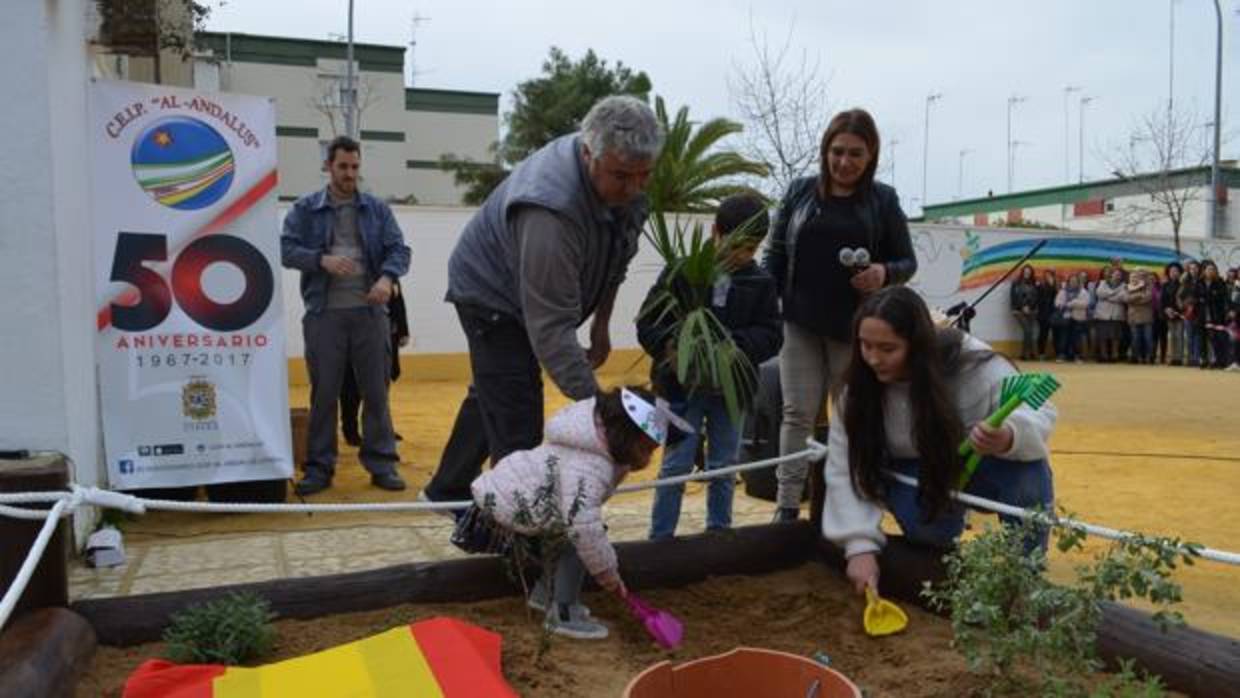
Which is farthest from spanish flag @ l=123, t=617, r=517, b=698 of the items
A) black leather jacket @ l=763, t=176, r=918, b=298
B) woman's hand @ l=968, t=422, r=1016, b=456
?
black leather jacket @ l=763, t=176, r=918, b=298

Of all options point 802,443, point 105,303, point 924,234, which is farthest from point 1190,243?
point 105,303

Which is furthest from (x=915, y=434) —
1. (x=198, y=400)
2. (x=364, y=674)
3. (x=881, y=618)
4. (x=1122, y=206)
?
(x=1122, y=206)

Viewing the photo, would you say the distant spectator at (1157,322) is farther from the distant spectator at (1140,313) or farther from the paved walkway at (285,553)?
the paved walkway at (285,553)

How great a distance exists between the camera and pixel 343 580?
2885mm

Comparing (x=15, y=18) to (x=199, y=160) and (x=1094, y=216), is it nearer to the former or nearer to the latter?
(x=199, y=160)

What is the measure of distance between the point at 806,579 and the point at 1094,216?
39.3m

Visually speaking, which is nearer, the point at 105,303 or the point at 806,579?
the point at 806,579

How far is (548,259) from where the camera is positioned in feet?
8.90

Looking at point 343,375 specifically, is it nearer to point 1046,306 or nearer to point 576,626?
point 576,626

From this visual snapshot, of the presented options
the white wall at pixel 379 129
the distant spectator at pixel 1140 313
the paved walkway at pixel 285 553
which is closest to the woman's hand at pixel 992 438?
the paved walkway at pixel 285 553

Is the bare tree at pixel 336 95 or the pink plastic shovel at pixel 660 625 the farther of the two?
the bare tree at pixel 336 95

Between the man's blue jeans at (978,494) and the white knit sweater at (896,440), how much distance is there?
0.18 feet

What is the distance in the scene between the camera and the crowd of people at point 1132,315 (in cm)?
1555

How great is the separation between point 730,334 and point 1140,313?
15.1 meters
